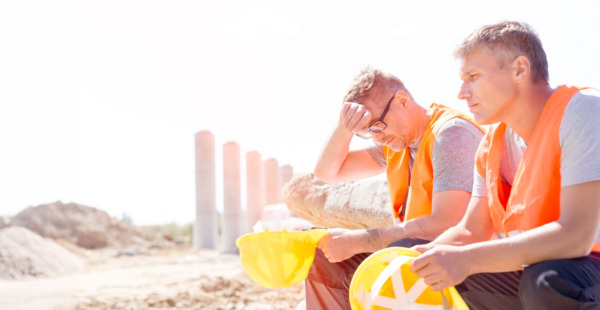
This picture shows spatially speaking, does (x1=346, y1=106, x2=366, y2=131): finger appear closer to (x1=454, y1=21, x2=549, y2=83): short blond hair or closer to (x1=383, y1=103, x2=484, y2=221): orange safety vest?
(x1=383, y1=103, x2=484, y2=221): orange safety vest

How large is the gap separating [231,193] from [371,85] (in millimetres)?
12741

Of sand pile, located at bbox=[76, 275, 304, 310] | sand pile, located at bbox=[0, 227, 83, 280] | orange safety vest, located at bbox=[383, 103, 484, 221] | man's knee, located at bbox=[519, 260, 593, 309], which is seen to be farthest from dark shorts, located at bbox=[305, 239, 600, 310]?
sand pile, located at bbox=[0, 227, 83, 280]

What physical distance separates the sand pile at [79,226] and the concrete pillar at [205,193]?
3.56 meters

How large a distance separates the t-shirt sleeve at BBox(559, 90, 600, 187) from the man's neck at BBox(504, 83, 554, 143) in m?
0.17

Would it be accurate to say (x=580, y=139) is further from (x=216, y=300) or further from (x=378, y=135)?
(x=216, y=300)

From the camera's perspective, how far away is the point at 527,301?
1.76 m

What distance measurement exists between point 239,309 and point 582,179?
4.81m

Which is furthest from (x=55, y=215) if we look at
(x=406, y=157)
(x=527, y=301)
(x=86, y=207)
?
(x=527, y=301)

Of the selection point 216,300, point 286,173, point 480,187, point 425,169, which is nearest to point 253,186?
point 286,173

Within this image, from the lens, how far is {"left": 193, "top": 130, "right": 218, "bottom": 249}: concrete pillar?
14883 millimetres

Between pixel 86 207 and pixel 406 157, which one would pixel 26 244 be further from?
pixel 406 157

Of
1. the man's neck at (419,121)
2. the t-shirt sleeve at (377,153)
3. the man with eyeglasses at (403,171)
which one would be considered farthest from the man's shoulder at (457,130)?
the t-shirt sleeve at (377,153)

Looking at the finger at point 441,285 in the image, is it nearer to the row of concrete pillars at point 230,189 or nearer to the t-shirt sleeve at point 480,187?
the t-shirt sleeve at point 480,187

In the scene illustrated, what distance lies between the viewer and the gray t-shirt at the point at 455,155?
260 centimetres
